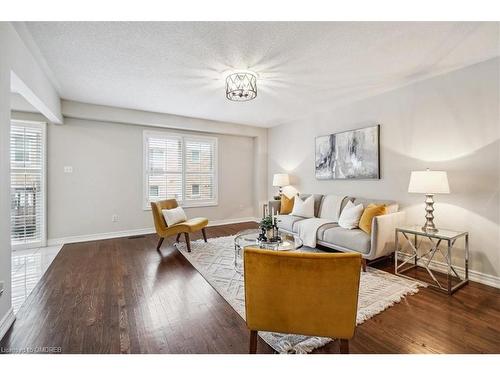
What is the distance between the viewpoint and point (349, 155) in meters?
4.12

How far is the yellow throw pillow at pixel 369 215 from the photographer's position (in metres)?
3.09

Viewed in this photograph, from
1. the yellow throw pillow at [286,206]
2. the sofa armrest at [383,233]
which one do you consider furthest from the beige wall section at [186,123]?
the sofa armrest at [383,233]

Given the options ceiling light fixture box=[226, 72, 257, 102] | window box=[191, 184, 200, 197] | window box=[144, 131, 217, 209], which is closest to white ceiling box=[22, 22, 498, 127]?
ceiling light fixture box=[226, 72, 257, 102]

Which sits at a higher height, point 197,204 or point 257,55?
point 257,55

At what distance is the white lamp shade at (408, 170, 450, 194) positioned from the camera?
8.61ft

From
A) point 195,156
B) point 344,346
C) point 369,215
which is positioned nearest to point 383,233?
point 369,215

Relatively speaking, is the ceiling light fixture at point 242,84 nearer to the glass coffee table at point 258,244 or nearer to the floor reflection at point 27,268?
the glass coffee table at point 258,244

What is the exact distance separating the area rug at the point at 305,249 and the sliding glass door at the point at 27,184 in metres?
2.68

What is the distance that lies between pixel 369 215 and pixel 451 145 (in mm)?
1296

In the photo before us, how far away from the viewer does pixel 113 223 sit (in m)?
4.77

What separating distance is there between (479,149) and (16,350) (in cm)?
465

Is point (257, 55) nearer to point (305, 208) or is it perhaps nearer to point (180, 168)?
point (305, 208)

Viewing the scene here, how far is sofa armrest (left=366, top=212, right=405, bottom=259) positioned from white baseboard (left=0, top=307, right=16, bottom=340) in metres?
3.53
